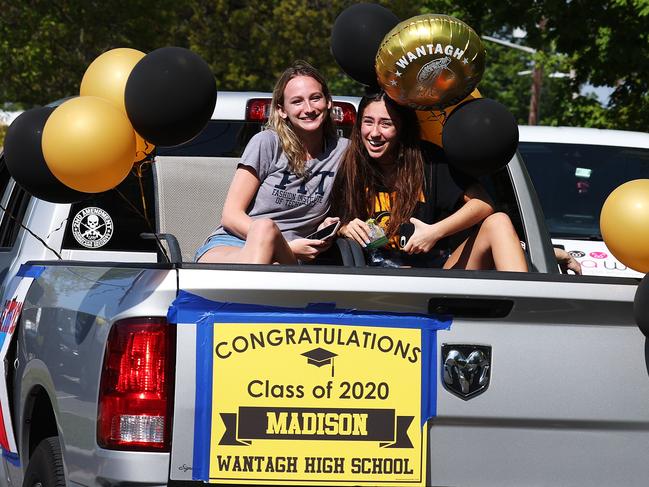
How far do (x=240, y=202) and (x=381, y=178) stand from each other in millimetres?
582

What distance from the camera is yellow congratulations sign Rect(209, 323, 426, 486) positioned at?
3373mm

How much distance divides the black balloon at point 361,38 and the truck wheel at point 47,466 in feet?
7.77

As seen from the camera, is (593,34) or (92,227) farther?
(593,34)

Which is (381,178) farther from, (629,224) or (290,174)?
(629,224)

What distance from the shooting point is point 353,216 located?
17.0ft

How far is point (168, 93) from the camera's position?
4.27m

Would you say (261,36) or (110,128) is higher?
(261,36)


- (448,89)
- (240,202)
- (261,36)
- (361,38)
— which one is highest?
(261,36)

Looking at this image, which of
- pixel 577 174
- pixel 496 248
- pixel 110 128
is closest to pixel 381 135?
pixel 496 248

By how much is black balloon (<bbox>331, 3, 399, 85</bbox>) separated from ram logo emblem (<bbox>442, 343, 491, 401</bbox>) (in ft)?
8.17

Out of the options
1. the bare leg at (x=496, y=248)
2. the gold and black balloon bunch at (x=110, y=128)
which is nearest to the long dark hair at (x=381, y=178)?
the bare leg at (x=496, y=248)

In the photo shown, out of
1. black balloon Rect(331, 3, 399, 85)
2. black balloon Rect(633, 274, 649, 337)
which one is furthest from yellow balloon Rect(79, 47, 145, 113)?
black balloon Rect(633, 274, 649, 337)

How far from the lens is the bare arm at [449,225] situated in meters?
5.04

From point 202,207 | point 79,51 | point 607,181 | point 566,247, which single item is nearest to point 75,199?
point 202,207
